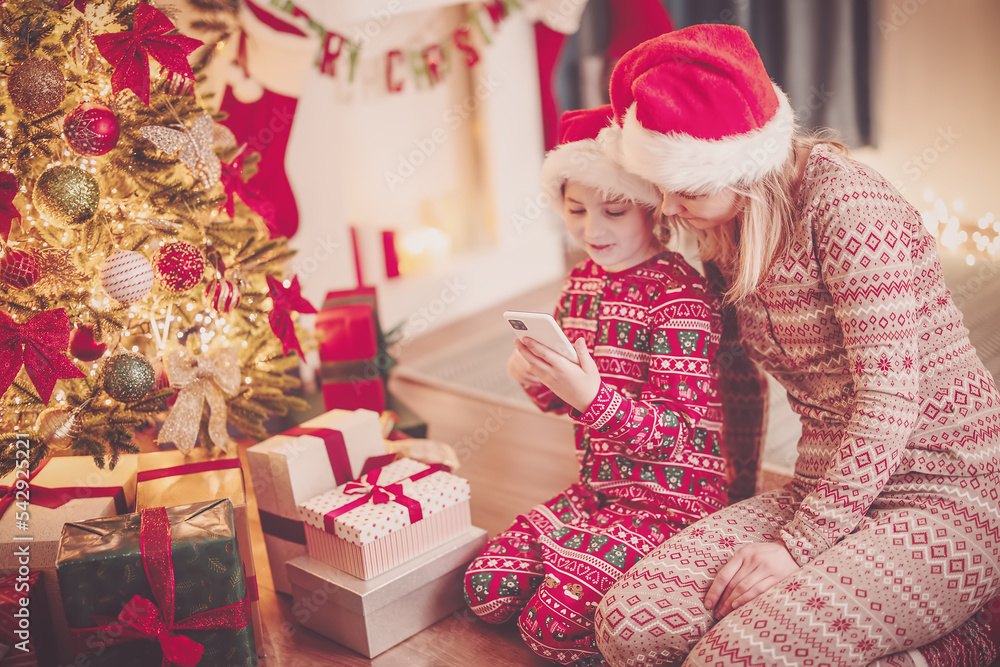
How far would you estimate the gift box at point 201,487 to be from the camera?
142 centimetres

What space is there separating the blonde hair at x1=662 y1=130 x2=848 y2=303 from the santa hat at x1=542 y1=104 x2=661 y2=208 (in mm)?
174

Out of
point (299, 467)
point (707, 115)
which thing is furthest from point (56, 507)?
point (707, 115)

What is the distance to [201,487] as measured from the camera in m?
1.48

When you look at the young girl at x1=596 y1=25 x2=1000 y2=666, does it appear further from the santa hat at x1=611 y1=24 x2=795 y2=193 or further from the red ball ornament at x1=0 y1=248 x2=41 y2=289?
the red ball ornament at x1=0 y1=248 x2=41 y2=289

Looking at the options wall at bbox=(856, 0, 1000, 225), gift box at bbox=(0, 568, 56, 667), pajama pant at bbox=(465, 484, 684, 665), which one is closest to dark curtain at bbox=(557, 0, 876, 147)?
wall at bbox=(856, 0, 1000, 225)

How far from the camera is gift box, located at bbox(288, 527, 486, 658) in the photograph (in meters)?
1.40

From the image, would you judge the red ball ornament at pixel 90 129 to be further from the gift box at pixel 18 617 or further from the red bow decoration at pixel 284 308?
the gift box at pixel 18 617

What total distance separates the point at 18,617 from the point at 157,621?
A: 0.25 meters

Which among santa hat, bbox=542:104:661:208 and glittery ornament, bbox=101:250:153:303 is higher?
santa hat, bbox=542:104:661:208

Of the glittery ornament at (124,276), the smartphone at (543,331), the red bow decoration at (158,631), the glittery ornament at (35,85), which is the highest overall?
the glittery ornament at (35,85)

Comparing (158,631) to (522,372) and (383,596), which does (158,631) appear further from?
(522,372)

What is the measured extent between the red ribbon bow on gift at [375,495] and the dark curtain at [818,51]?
2.28 meters

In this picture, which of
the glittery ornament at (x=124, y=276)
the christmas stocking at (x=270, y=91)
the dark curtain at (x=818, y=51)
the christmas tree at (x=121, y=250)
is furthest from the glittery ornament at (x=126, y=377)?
the dark curtain at (x=818, y=51)

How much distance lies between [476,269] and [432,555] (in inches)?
80.1
